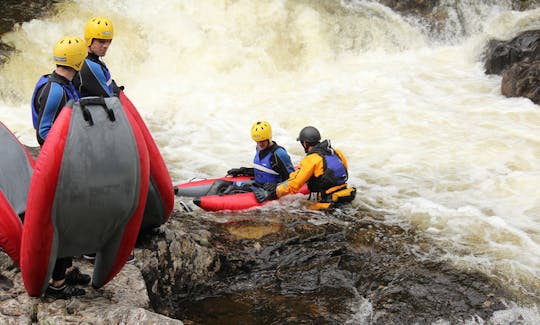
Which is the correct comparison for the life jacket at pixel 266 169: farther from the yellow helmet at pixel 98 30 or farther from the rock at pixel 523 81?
the rock at pixel 523 81

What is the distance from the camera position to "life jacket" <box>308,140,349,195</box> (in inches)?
240

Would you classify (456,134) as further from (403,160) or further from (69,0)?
(69,0)

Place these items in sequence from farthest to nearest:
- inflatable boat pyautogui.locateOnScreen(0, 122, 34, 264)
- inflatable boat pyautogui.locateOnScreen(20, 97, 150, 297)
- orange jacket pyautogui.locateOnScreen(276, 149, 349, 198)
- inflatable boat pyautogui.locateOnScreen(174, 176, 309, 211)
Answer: inflatable boat pyautogui.locateOnScreen(174, 176, 309, 211), orange jacket pyautogui.locateOnScreen(276, 149, 349, 198), inflatable boat pyautogui.locateOnScreen(0, 122, 34, 264), inflatable boat pyautogui.locateOnScreen(20, 97, 150, 297)

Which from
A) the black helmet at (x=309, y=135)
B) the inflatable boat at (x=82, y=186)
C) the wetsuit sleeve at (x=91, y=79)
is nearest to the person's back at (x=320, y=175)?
the black helmet at (x=309, y=135)

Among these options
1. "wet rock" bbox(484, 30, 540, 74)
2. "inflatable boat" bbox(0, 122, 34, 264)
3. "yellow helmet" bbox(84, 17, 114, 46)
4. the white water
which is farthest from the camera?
"wet rock" bbox(484, 30, 540, 74)

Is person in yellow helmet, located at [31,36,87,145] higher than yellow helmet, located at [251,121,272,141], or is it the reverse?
person in yellow helmet, located at [31,36,87,145]

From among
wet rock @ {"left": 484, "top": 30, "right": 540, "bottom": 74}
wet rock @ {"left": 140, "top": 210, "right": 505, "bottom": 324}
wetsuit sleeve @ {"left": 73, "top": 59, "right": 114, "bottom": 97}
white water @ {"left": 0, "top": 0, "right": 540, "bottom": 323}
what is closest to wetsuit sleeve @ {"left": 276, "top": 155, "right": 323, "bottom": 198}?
wet rock @ {"left": 140, "top": 210, "right": 505, "bottom": 324}

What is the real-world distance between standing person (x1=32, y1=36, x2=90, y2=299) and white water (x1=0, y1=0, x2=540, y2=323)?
3.35m

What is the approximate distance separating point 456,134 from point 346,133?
5.63ft

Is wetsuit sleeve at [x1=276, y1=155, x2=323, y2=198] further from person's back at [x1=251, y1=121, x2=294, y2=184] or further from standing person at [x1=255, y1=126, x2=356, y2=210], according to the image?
person's back at [x1=251, y1=121, x2=294, y2=184]

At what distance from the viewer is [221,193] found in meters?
6.61

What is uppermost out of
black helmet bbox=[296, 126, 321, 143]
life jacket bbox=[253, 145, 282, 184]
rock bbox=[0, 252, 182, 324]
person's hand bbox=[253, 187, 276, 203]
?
black helmet bbox=[296, 126, 321, 143]

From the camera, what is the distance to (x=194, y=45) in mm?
12484

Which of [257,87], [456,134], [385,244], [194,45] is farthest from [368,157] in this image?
[194,45]
